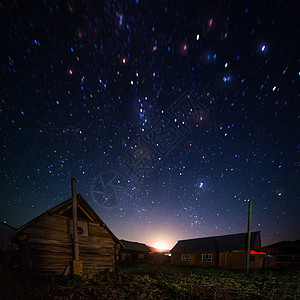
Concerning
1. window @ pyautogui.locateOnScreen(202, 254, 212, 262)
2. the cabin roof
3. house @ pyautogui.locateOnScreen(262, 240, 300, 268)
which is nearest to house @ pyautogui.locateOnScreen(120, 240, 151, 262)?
window @ pyautogui.locateOnScreen(202, 254, 212, 262)

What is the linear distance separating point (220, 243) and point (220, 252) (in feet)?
7.84

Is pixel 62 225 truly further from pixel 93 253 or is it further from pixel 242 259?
pixel 242 259

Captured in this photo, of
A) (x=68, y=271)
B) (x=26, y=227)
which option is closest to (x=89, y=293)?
(x=68, y=271)

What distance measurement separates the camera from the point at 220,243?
27750 mm

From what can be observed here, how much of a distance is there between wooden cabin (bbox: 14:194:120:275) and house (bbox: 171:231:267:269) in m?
19.8

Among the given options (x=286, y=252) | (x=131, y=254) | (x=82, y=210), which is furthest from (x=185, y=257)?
(x=82, y=210)

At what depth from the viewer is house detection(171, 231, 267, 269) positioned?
23.8 m

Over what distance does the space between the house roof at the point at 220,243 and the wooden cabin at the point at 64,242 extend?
20441mm

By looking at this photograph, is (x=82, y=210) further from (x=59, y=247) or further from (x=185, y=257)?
(x=185, y=257)

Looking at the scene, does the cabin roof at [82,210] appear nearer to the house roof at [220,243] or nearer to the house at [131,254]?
the house roof at [220,243]

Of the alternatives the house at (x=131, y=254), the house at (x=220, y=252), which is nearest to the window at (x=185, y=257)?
the house at (x=220, y=252)

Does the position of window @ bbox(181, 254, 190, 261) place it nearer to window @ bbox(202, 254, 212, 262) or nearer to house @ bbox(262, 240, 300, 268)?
window @ bbox(202, 254, 212, 262)

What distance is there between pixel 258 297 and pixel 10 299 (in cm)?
1265

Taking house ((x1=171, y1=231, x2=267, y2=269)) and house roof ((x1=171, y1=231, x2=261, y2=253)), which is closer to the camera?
house ((x1=171, y1=231, x2=267, y2=269))
